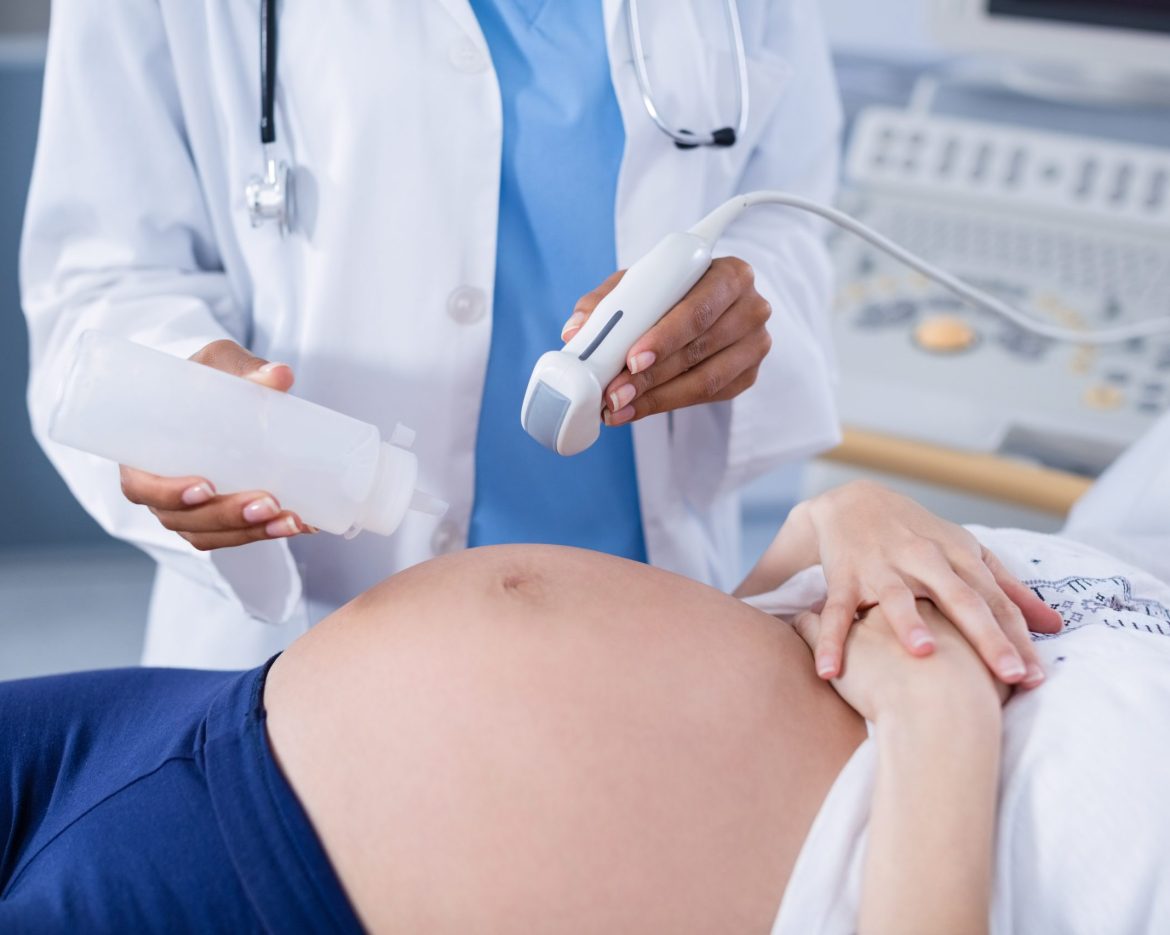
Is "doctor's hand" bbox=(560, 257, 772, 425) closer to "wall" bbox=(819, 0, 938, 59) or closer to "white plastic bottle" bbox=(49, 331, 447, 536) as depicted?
"white plastic bottle" bbox=(49, 331, 447, 536)

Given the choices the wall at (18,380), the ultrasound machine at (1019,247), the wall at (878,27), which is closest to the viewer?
the ultrasound machine at (1019,247)

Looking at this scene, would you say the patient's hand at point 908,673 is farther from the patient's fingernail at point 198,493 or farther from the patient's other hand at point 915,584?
the patient's fingernail at point 198,493

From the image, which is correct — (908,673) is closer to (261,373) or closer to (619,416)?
(619,416)

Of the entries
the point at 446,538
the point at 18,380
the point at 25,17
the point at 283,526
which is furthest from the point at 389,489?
the point at 25,17

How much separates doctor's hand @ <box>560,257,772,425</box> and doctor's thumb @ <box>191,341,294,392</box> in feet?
0.60

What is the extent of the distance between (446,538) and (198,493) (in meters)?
0.35

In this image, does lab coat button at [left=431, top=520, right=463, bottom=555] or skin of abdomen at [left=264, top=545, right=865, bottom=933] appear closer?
skin of abdomen at [left=264, top=545, right=865, bottom=933]

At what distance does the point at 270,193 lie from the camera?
814 millimetres

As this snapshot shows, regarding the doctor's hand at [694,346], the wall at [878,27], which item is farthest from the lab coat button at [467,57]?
the wall at [878,27]

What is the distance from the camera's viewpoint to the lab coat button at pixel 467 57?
0.85 metres

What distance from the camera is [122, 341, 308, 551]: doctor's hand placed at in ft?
2.03

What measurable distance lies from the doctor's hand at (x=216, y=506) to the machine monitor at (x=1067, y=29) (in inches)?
47.8

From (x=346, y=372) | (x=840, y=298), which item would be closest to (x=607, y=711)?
(x=346, y=372)

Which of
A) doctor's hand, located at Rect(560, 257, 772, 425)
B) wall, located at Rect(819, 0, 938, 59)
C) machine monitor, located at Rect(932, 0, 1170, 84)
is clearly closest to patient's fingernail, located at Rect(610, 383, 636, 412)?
doctor's hand, located at Rect(560, 257, 772, 425)
